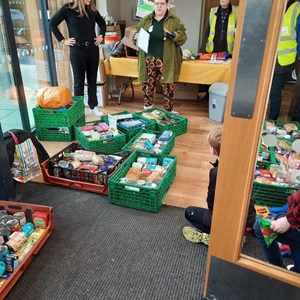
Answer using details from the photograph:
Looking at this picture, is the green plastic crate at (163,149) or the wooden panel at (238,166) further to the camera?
the green plastic crate at (163,149)

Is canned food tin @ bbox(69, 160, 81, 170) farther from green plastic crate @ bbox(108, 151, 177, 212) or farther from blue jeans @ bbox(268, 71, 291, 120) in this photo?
blue jeans @ bbox(268, 71, 291, 120)

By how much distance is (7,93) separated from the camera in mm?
3111

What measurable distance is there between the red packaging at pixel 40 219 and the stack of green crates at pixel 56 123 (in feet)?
4.51

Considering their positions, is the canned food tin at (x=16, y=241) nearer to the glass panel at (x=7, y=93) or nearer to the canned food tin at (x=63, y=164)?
the canned food tin at (x=63, y=164)

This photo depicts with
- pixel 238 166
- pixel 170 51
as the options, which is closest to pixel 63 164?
pixel 238 166

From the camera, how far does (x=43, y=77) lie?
3652 mm

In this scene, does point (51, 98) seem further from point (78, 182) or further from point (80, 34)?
point (78, 182)

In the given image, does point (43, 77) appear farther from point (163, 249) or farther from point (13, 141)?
point (163, 249)

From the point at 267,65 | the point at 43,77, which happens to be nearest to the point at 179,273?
the point at 267,65

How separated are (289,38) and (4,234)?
287 centimetres

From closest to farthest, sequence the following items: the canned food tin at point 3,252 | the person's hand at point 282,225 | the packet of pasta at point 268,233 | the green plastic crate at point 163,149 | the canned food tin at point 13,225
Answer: the person's hand at point 282,225 < the packet of pasta at point 268,233 < the canned food tin at point 3,252 < the canned food tin at point 13,225 < the green plastic crate at point 163,149

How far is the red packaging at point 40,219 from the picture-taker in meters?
1.80

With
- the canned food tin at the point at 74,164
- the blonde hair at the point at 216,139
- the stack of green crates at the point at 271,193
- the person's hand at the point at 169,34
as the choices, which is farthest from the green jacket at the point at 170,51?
the blonde hair at the point at 216,139

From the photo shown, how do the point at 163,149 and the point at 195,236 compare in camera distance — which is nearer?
the point at 195,236
